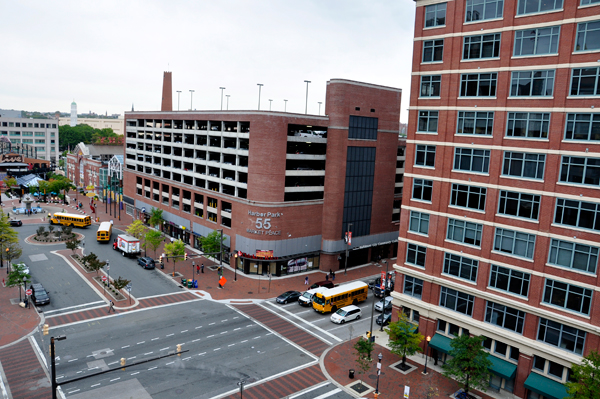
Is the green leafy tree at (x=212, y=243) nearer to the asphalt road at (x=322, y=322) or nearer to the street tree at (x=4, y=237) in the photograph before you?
the asphalt road at (x=322, y=322)

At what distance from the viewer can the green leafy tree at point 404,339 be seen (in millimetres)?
37906

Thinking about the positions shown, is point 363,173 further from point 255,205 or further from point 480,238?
point 480,238

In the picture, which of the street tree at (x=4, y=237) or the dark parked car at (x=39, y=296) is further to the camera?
the street tree at (x=4, y=237)

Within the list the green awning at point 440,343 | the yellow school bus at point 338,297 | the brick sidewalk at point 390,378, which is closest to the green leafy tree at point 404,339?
the green awning at point 440,343

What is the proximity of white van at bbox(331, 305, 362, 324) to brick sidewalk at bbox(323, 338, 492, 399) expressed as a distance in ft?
22.4

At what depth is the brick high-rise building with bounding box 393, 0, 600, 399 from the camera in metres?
31.6

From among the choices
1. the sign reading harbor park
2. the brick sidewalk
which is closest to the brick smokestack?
the sign reading harbor park

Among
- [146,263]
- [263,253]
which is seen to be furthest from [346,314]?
[146,263]

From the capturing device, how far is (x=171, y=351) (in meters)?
40.5

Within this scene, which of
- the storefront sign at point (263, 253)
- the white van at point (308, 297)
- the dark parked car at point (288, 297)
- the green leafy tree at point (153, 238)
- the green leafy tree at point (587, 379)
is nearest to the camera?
the green leafy tree at point (587, 379)

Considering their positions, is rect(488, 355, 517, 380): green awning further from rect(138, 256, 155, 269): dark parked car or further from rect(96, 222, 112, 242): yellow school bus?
rect(96, 222, 112, 242): yellow school bus

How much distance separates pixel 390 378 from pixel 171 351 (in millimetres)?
20508

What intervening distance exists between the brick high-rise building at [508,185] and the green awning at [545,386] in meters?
0.12

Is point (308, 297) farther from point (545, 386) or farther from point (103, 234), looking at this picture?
point (103, 234)
